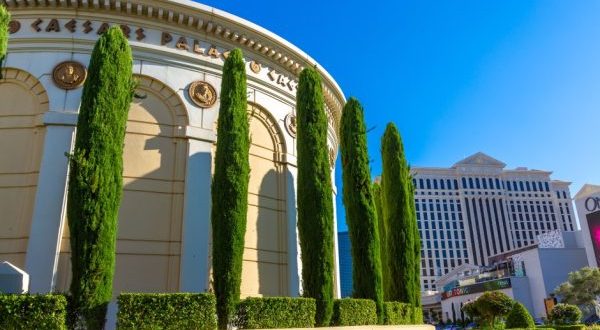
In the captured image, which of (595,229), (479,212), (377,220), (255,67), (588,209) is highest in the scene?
(479,212)

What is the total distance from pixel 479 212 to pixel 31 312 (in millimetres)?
110297

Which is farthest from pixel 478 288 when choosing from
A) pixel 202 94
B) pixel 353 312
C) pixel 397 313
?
pixel 202 94

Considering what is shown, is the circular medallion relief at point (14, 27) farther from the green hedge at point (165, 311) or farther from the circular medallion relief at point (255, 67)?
the green hedge at point (165, 311)

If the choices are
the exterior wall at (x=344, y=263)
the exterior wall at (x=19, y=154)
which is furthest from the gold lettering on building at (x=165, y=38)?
the exterior wall at (x=344, y=263)

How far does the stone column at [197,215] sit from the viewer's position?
13066 millimetres

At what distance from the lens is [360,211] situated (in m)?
14.0

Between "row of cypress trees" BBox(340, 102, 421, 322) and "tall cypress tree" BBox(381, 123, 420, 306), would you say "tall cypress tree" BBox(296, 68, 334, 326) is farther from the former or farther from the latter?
"tall cypress tree" BBox(381, 123, 420, 306)

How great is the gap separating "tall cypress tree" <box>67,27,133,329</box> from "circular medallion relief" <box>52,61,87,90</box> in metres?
2.91

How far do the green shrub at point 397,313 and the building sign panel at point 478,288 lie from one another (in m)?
56.9

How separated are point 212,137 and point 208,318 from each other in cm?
656

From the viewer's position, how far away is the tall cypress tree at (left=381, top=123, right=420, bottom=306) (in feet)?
51.4

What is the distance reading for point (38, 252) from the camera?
12.0 meters

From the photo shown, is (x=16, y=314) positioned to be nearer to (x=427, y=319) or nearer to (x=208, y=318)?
(x=208, y=318)

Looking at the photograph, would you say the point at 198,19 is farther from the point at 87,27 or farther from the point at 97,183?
the point at 97,183
